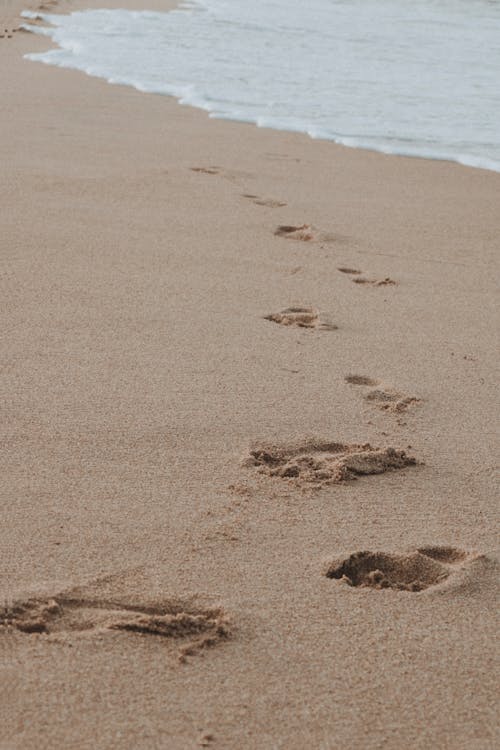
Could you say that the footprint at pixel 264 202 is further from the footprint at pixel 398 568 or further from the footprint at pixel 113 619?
the footprint at pixel 113 619

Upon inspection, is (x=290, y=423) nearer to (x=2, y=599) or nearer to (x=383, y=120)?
(x=2, y=599)

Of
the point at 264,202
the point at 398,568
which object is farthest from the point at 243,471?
the point at 264,202

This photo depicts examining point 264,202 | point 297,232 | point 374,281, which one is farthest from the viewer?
point 264,202

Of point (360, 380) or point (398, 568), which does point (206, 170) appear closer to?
point (360, 380)

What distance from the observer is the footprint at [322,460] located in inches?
80.7

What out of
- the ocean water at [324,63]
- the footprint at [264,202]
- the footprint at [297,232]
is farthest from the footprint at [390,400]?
the ocean water at [324,63]

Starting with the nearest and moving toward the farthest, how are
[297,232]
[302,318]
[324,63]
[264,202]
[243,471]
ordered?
[243,471]
[302,318]
[297,232]
[264,202]
[324,63]

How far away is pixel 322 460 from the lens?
210 centimetres

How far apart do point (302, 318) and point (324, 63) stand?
16.1ft

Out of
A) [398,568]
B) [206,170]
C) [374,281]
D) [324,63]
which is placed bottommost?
[398,568]

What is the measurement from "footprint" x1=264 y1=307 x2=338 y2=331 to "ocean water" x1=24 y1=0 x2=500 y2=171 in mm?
2239

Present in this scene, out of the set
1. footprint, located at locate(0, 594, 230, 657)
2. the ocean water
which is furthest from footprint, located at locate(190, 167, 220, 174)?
footprint, located at locate(0, 594, 230, 657)

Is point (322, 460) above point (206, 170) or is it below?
below

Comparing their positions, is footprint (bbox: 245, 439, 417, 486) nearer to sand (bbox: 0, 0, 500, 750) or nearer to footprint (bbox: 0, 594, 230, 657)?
sand (bbox: 0, 0, 500, 750)
